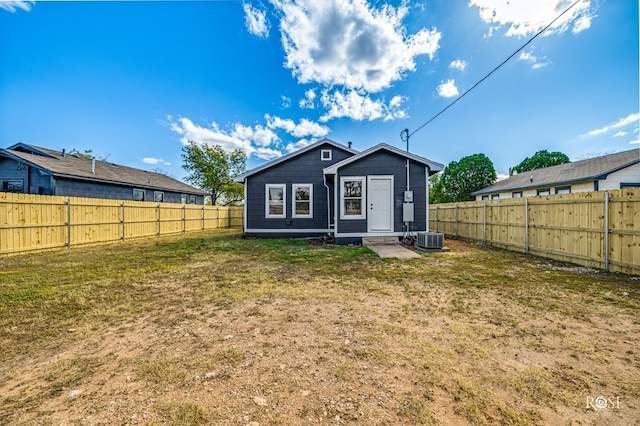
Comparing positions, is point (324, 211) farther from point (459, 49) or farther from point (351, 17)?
point (459, 49)

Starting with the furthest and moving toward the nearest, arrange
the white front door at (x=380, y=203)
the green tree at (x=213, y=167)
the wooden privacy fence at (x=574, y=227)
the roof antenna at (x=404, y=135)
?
1. the green tree at (x=213, y=167)
2. the roof antenna at (x=404, y=135)
3. the white front door at (x=380, y=203)
4. the wooden privacy fence at (x=574, y=227)

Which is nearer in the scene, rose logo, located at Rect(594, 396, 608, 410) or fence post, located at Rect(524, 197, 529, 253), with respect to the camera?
rose logo, located at Rect(594, 396, 608, 410)

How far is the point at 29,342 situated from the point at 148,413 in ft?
7.00

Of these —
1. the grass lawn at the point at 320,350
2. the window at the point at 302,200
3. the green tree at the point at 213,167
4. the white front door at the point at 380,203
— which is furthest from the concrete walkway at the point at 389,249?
the green tree at the point at 213,167

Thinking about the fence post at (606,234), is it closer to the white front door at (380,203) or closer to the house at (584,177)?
the white front door at (380,203)

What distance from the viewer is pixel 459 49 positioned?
10.8 meters

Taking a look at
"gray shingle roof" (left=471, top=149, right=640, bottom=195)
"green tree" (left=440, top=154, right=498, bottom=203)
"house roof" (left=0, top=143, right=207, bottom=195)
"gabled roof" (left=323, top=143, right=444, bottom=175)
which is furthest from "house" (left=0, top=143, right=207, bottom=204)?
"gray shingle roof" (left=471, top=149, right=640, bottom=195)

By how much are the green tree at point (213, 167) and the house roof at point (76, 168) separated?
29.7ft

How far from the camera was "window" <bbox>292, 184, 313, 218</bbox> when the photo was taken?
463 inches

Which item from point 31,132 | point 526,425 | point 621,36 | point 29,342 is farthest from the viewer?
point 31,132

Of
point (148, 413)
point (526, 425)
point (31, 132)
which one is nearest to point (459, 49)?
point (526, 425)

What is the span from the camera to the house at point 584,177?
11922 mm

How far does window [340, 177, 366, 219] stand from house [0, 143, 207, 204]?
1382 centimetres

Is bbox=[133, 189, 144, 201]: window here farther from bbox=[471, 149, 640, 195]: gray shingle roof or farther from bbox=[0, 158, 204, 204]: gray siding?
bbox=[471, 149, 640, 195]: gray shingle roof
